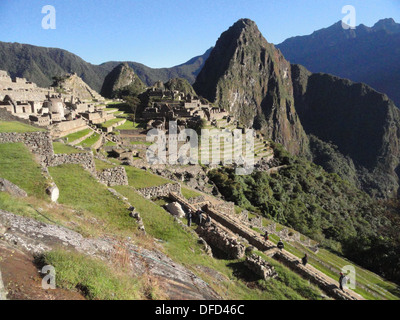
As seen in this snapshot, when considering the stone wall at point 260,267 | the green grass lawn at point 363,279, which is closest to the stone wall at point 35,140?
the stone wall at point 260,267

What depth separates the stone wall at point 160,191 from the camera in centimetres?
1280

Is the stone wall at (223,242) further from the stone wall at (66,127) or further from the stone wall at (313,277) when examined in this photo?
the stone wall at (66,127)

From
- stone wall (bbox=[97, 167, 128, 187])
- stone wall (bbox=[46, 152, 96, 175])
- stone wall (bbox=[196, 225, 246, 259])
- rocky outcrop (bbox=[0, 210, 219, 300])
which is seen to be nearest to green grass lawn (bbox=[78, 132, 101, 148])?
stone wall (bbox=[97, 167, 128, 187])

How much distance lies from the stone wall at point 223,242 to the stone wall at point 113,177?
4587 mm

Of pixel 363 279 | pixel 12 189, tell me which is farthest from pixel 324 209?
pixel 12 189

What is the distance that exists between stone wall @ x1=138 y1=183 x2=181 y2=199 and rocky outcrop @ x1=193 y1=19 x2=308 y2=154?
13970 centimetres

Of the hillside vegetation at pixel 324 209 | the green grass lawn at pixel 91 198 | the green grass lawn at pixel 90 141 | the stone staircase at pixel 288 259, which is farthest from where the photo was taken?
the hillside vegetation at pixel 324 209

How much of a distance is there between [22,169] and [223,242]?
7.57 metres

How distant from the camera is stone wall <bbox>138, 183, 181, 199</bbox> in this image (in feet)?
42.0

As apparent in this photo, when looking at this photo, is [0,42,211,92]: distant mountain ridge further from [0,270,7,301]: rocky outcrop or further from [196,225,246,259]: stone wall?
[0,270,7,301]: rocky outcrop
